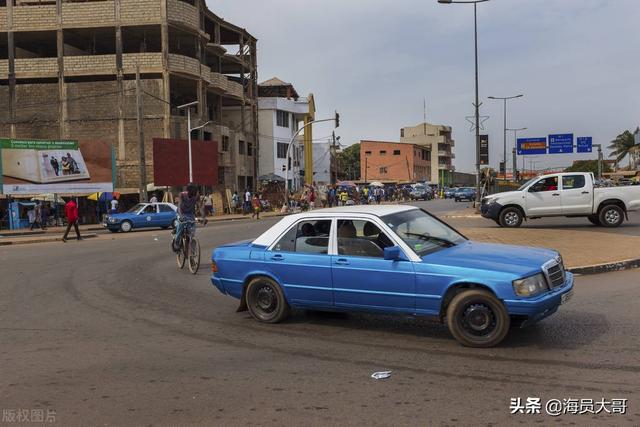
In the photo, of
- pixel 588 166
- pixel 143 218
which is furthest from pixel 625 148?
pixel 143 218

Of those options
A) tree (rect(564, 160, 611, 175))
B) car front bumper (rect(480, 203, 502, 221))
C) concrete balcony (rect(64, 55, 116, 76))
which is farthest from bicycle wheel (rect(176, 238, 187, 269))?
tree (rect(564, 160, 611, 175))

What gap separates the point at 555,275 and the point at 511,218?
13.3 meters

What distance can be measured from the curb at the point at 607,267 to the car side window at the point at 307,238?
5.32m

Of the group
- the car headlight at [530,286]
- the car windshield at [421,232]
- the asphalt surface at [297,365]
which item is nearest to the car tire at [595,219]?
the asphalt surface at [297,365]

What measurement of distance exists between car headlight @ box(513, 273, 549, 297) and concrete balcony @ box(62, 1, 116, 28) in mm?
41456

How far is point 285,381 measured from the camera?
4.81 metres

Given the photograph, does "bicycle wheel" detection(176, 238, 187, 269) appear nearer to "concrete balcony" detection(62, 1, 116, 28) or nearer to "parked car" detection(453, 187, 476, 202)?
"concrete balcony" detection(62, 1, 116, 28)

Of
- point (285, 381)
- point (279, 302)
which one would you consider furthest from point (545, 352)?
point (279, 302)

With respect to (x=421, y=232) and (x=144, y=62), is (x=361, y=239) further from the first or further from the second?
(x=144, y=62)

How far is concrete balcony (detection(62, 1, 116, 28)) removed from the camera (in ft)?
133

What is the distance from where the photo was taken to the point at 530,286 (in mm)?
5348

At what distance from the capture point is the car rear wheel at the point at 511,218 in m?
18.4

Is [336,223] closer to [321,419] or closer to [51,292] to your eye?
[321,419]

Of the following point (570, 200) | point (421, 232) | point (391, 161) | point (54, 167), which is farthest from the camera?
point (391, 161)
